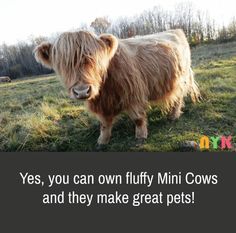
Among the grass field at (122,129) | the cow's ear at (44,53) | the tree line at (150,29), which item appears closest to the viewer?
the cow's ear at (44,53)

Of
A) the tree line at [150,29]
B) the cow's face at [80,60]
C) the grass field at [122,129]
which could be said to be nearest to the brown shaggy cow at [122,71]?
the cow's face at [80,60]

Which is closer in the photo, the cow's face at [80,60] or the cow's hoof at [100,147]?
the cow's face at [80,60]

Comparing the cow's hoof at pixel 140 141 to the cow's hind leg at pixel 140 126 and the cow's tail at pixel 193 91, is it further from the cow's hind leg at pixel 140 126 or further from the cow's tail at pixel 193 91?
the cow's tail at pixel 193 91

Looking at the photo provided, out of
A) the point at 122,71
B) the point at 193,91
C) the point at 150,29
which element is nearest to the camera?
the point at 122,71

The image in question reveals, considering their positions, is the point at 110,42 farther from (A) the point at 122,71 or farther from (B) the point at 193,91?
(B) the point at 193,91

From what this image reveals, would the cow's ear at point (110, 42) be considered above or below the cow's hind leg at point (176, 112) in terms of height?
above

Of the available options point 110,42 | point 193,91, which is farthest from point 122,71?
point 193,91

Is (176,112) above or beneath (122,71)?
beneath

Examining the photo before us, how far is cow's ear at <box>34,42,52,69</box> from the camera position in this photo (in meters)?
3.55

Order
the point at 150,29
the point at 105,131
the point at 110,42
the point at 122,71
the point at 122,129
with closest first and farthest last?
the point at 110,42 < the point at 122,71 < the point at 105,131 < the point at 122,129 < the point at 150,29

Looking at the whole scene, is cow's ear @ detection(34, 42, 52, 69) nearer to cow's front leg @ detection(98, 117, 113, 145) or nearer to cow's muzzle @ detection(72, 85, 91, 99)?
cow's muzzle @ detection(72, 85, 91, 99)

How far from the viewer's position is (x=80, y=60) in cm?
332

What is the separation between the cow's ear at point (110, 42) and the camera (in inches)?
140

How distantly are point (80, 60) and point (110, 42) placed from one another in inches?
18.0
